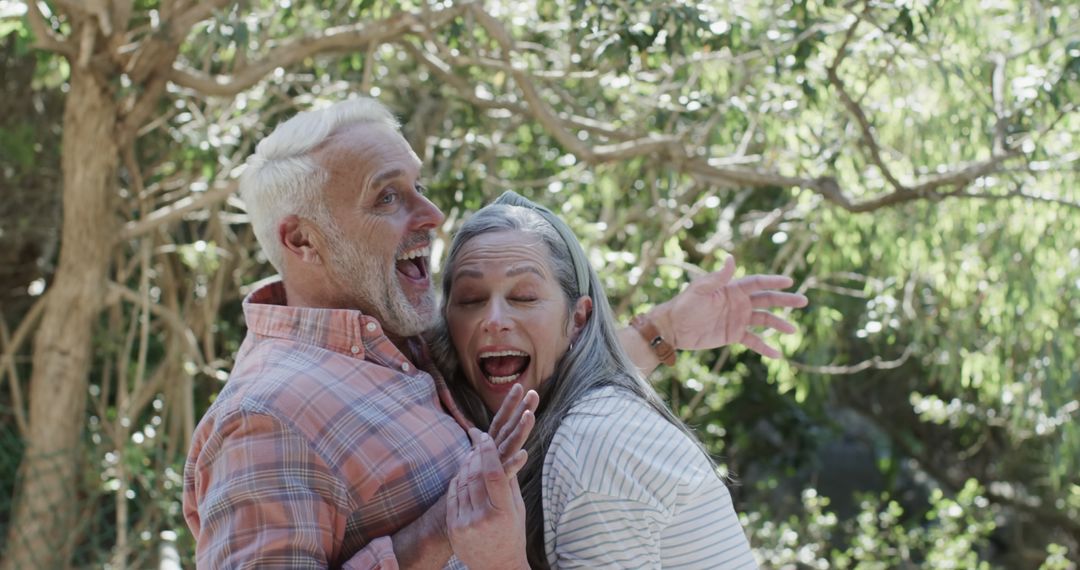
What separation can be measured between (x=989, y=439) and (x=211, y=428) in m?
7.17

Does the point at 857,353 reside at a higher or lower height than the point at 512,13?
lower

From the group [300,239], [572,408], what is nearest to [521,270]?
[572,408]

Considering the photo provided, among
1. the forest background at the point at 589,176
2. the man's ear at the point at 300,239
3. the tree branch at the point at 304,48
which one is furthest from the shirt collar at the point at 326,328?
the tree branch at the point at 304,48

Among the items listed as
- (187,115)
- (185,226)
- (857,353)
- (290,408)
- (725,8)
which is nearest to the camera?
(290,408)

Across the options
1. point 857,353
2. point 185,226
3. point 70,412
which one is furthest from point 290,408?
point 857,353

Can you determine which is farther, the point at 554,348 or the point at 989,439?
the point at 989,439

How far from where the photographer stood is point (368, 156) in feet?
8.08

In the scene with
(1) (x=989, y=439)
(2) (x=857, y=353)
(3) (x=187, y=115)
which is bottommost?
(1) (x=989, y=439)

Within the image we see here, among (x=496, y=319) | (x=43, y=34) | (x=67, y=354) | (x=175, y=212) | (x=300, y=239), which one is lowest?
(x=67, y=354)

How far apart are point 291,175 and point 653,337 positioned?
1.16 metres

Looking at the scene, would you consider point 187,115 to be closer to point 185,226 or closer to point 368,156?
point 185,226

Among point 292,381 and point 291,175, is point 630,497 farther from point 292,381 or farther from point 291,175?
point 291,175

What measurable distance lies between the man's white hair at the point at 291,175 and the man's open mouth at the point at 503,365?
0.42 m

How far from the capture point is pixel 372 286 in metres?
2.42
